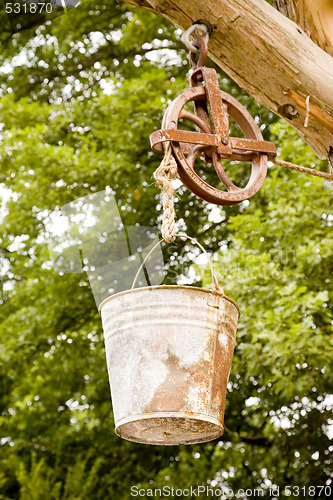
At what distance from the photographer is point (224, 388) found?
1887 mm

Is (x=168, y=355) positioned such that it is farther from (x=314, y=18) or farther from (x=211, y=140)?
(x=314, y=18)

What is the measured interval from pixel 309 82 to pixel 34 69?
214 inches

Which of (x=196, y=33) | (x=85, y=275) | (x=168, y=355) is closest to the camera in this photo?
(x=168, y=355)

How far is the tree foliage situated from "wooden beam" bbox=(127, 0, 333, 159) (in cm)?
278

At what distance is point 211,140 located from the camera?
1925mm

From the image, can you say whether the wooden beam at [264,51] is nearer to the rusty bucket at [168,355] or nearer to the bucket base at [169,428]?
the rusty bucket at [168,355]

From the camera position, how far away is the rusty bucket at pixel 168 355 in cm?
178

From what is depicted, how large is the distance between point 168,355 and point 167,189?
1.31ft

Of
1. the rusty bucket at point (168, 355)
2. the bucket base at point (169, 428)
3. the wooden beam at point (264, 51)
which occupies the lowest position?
the bucket base at point (169, 428)

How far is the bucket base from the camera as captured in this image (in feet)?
5.96

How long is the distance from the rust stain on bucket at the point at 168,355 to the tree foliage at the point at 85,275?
307 cm

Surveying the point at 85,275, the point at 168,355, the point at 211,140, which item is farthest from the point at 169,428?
the point at 85,275

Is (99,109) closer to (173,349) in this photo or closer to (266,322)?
(266,322)

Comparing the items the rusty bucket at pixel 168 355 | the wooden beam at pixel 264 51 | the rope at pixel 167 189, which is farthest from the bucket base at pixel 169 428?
the wooden beam at pixel 264 51
